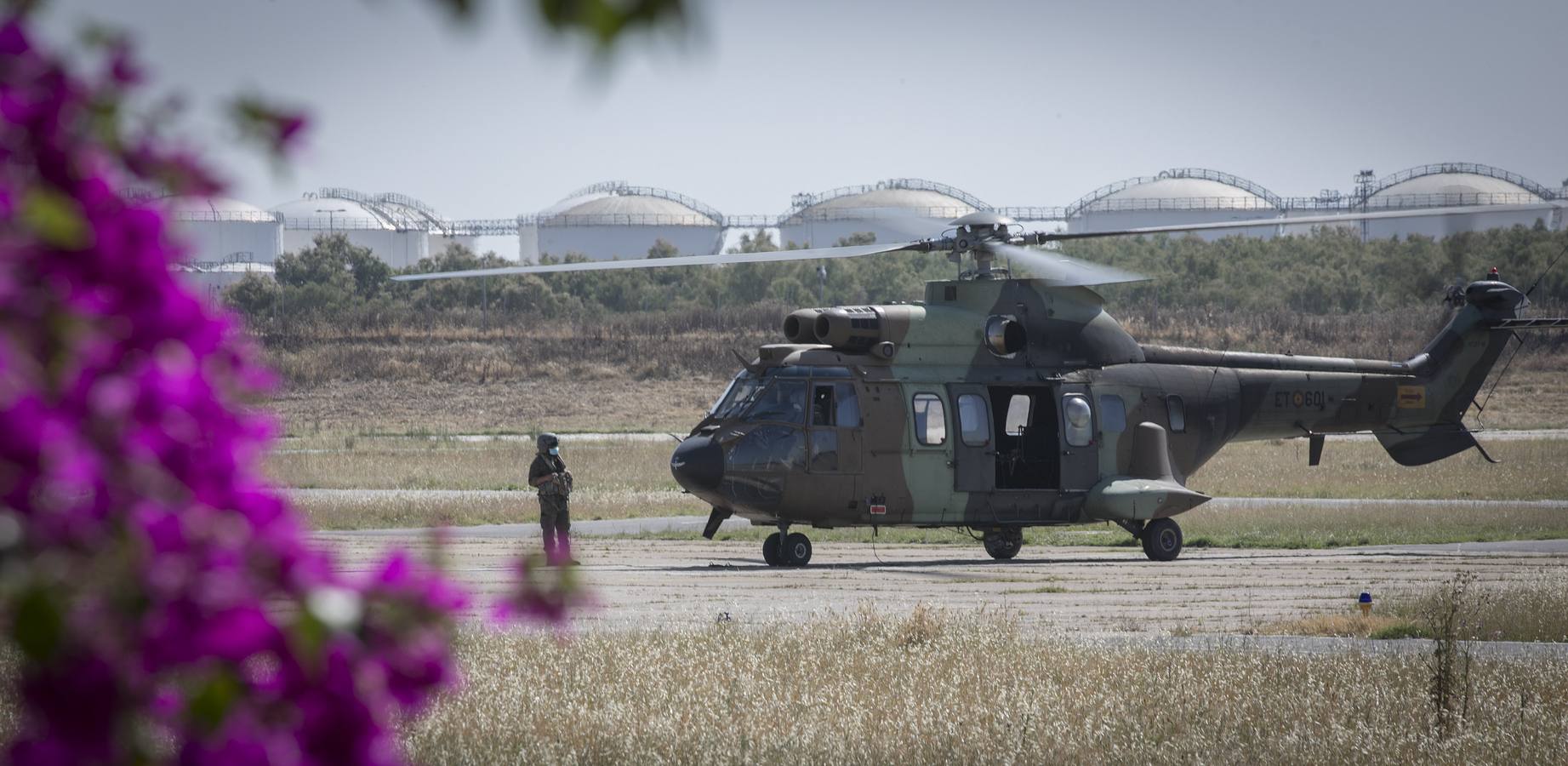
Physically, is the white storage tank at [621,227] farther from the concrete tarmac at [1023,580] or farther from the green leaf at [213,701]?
the green leaf at [213,701]

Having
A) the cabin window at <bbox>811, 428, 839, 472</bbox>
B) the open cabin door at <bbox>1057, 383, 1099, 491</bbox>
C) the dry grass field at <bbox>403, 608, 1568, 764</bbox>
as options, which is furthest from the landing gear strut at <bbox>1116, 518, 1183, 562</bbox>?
the dry grass field at <bbox>403, 608, 1568, 764</bbox>

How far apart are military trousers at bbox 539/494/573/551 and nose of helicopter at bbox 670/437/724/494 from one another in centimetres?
151

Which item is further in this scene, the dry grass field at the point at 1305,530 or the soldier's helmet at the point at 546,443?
the dry grass field at the point at 1305,530

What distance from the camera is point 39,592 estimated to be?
188cm

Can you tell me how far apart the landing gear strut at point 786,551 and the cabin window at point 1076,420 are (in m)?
3.46

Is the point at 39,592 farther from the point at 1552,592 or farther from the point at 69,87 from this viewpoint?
the point at 1552,592

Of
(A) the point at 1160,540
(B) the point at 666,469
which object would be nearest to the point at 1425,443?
(A) the point at 1160,540

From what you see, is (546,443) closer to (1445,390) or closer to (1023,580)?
(1023,580)

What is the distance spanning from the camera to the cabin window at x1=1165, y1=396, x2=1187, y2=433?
20.0 metres

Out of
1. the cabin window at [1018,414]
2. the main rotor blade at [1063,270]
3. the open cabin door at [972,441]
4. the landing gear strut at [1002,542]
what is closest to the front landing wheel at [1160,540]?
the landing gear strut at [1002,542]

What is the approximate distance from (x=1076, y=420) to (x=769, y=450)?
4.06m

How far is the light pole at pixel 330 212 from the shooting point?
119 m

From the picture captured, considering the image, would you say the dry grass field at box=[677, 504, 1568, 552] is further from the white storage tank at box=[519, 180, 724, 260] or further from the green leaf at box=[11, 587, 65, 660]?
the white storage tank at box=[519, 180, 724, 260]

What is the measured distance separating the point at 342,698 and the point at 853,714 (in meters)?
6.97
